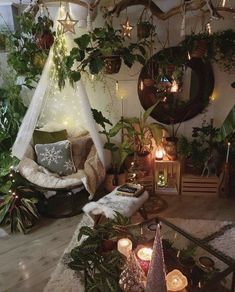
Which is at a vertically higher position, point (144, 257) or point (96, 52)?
point (96, 52)

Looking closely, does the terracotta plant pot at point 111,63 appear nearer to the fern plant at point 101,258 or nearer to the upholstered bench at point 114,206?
the upholstered bench at point 114,206

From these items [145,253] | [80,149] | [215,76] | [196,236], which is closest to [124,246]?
[145,253]

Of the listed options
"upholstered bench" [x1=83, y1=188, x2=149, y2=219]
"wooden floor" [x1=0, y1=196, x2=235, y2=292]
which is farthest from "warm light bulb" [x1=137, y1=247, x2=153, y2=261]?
"wooden floor" [x1=0, y1=196, x2=235, y2=292]

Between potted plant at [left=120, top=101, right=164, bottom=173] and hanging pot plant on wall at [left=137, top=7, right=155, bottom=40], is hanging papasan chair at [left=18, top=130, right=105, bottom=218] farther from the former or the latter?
hanging pot plant on wall at [left=137, top=7, right=155, bottom=40]

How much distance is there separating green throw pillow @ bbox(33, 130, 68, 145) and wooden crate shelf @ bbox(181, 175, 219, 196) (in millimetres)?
1645

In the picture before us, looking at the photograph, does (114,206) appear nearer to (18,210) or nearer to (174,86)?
(18,210)

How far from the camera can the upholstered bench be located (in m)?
2.49

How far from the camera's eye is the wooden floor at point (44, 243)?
2.24m

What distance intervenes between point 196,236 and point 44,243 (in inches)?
58.3

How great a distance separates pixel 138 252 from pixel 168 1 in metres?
2.88

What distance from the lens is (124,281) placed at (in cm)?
159

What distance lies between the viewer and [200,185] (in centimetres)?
352

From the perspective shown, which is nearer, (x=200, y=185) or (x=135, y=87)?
(x=200, y=185)

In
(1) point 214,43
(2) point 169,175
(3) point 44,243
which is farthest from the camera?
(2) point 169,175
